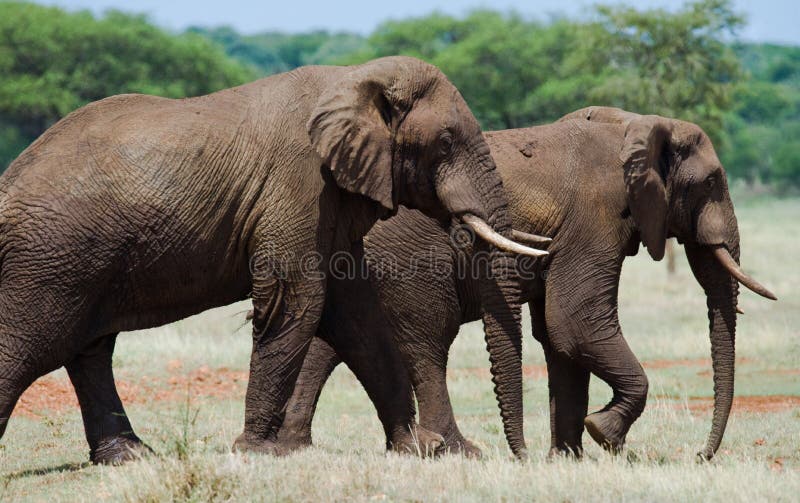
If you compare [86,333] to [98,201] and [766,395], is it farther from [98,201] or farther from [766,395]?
[766,395]

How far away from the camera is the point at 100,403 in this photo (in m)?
9.05

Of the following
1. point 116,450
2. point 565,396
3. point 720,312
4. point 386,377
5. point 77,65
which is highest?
point 77,65

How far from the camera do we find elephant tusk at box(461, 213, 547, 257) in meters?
8.12

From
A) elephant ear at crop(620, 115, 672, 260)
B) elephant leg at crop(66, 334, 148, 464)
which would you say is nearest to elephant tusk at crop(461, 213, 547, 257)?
elephant ear at crop(620, 115, 672, 260)

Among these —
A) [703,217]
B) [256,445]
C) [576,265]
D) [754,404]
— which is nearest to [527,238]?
[576,265]

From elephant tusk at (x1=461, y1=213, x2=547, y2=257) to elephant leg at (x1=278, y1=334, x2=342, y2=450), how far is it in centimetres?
242

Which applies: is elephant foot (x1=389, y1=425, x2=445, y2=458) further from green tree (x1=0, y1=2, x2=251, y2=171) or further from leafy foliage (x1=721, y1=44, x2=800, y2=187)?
leafy foliage (x1=721, y1=44, x2=800, y2=187)

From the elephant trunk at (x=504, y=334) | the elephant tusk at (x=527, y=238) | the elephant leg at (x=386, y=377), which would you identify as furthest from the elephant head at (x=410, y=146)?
the elephant leg at (x=386, y=377)

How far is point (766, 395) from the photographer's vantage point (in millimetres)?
14789

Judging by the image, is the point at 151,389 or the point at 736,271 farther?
the point at 151,389

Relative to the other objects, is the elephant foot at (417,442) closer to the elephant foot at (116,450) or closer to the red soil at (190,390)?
the elephant foot at (116,450)

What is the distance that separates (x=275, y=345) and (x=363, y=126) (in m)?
1.51

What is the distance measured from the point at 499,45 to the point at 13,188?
42772 millimetres

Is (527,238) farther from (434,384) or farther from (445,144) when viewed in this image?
Answer: (434,384)
